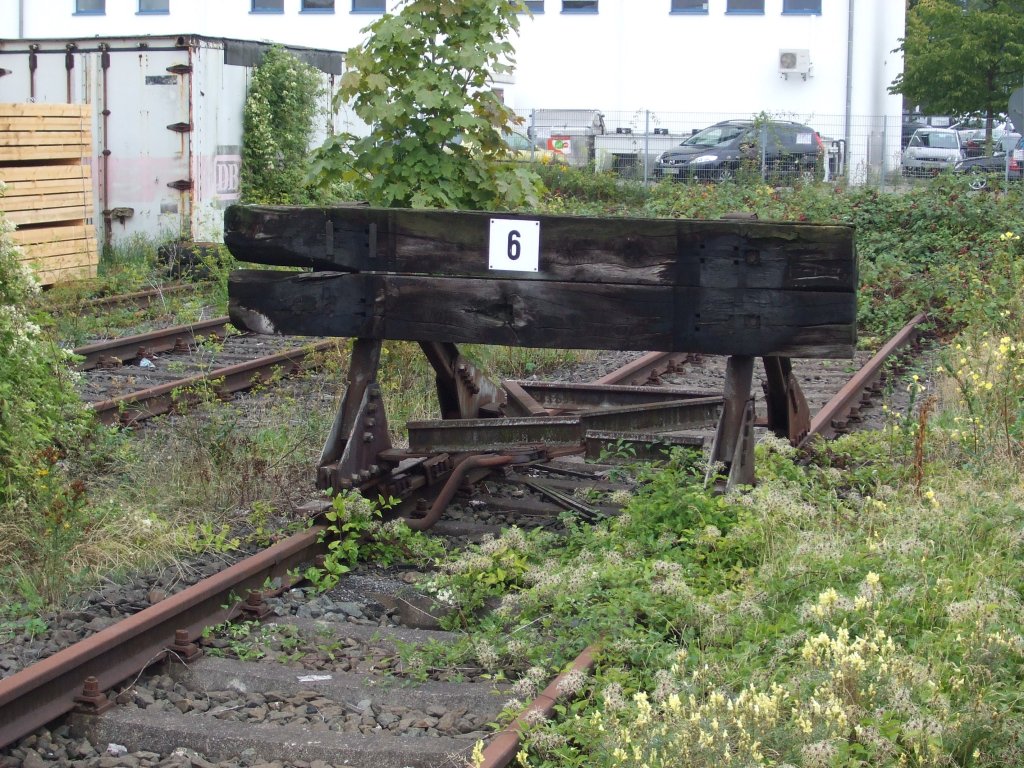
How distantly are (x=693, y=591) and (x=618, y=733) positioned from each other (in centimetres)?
135

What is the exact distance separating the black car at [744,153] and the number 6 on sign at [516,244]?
17650 millimetres

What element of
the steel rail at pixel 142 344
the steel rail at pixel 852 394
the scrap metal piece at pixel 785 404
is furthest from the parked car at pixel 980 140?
the scrap metal piece at pixel 785 404

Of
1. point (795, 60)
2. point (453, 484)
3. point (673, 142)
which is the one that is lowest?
point (453, 484)

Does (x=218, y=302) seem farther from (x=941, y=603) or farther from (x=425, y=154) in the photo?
(x=941, y=603)

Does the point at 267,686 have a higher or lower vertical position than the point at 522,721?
lower

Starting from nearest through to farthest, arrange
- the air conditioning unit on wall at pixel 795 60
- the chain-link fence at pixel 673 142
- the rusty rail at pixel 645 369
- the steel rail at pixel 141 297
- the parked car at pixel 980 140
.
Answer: the rusty rail at pixel 645 369 < the steel rail at pixel 141 297 < the chain-link fence at pixel 673 142 < the parked car at pixel 980 140 < the air conditioning unit on wall at pixel 795 60

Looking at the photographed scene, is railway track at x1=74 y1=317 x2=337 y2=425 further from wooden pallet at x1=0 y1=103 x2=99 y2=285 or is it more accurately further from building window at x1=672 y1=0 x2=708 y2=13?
building window at x1=672 y1=0 x2=708 y2=13

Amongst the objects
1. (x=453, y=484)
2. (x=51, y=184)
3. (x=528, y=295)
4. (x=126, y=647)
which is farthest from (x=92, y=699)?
(x=51, y=184)

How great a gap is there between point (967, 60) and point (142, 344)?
1315 inches

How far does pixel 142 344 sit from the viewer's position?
1170 centimetres

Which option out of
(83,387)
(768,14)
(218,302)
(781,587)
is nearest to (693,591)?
(781,587)

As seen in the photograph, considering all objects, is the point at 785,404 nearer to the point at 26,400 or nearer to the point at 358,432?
the point at 358,432

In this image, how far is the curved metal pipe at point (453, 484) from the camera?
646cm

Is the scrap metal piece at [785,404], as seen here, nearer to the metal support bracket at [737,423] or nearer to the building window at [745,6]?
the metal support bracket at [737,423]
